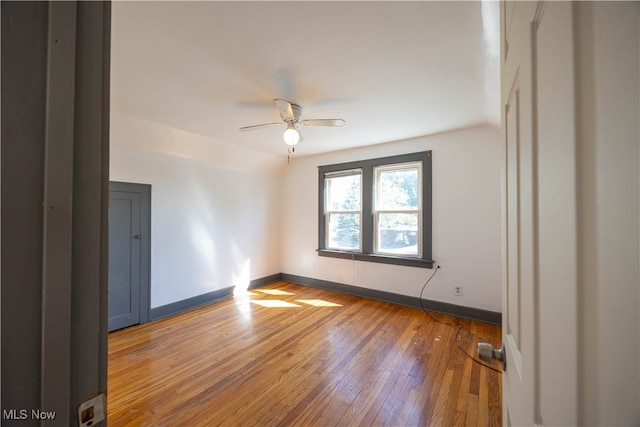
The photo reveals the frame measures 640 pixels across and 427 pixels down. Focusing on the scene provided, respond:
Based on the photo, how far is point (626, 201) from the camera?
265mm

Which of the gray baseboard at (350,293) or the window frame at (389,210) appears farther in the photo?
the window frame at (389,210)

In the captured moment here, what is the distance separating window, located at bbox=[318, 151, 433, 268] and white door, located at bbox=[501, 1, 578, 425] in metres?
2.77

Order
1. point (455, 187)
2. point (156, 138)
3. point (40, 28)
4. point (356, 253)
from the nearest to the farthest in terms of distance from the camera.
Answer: point (40, 28)
point (156, 138)
point (455, 187)
point (356, 253)

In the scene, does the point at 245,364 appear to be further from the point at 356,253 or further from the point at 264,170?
the point at 264,170

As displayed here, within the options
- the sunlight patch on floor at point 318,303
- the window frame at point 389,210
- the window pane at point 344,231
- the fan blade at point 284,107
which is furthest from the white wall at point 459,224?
the fan blade at point 284,107

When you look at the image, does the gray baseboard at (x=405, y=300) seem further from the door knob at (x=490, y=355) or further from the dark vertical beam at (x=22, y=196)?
the dark vertical beam at (x=22, y=196)

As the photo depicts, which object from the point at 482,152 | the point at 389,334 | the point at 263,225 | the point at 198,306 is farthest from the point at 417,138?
the point at 198,306

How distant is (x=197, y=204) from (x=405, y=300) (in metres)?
3.30

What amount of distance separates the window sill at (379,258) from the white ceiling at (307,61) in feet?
6.02

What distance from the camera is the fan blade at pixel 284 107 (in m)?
2.05

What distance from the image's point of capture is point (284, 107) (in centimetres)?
215

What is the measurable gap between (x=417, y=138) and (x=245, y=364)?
3.36 meters

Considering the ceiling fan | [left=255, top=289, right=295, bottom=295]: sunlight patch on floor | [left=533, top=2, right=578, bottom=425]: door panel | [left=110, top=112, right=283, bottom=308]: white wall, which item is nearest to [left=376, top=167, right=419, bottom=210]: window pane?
the ceiling fan

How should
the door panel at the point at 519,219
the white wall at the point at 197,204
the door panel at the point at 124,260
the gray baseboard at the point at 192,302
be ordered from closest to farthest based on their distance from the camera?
the door panel at the point at 519,219 → the door panel at the point at 124,260 → the white wall at the point at 197,204 → the gray baseboard at the point at 192,302
